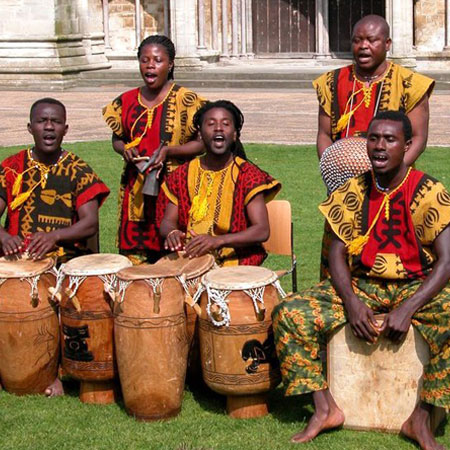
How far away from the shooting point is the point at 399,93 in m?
6.23

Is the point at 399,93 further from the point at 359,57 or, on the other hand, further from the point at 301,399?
the point at 301,399

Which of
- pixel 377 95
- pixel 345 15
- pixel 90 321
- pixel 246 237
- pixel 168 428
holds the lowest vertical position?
pixel 168 428

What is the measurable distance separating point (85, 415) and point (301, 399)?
110 cm

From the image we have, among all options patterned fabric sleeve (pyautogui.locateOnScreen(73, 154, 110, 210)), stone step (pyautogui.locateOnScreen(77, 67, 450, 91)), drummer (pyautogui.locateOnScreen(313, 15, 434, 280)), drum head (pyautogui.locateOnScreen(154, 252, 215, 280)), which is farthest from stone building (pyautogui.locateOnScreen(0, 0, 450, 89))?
drum head (pyautogui.locateOnScreen(154, 252, 215, 280))

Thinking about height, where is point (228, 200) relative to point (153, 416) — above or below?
above

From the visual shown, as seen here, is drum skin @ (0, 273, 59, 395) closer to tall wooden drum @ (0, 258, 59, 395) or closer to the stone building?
tall wooden drum @ (0, 258, 59, 395)

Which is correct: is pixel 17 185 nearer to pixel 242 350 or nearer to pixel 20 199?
pixel 20 199

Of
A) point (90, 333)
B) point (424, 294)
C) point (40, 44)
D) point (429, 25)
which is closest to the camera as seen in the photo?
point (424, 294)

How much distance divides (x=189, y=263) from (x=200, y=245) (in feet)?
0.37

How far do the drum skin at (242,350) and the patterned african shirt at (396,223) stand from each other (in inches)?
18.8

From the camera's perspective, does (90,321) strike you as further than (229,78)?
No

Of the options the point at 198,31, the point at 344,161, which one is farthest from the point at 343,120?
the point at 198,31

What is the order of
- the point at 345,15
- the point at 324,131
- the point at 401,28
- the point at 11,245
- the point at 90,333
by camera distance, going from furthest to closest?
the point at 345,15 < the point at 401,28 < the point at 324,131 < the point at 11,245 < the point at 90,333

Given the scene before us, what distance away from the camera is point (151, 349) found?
5395 mm
